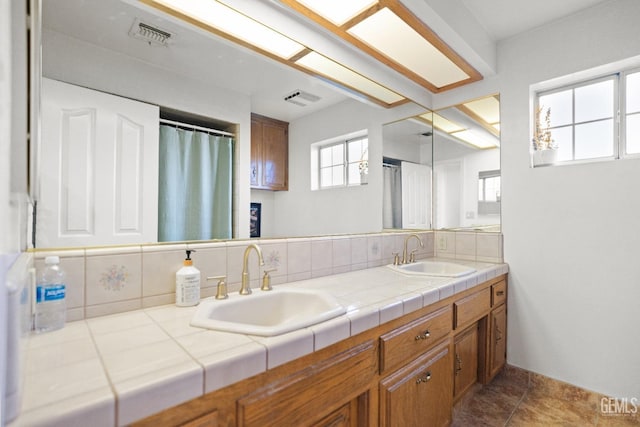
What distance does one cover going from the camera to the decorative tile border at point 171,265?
3.06 ft

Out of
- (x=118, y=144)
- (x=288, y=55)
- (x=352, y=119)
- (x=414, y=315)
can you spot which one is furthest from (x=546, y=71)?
(x=118, y=144)

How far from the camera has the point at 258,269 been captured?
1.33m

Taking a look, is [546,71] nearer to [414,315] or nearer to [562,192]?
[562,192]

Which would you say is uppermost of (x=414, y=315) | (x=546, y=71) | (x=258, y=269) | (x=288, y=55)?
(x=546, y=71)

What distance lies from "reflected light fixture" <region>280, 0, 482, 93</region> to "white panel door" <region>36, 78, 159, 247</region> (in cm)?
91

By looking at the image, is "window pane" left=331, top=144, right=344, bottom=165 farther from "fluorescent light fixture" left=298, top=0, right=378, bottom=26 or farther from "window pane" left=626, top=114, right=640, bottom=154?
"window pane" left=626, top=114, right=640, bottom=154

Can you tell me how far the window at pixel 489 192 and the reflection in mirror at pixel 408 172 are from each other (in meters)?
→ 0.38

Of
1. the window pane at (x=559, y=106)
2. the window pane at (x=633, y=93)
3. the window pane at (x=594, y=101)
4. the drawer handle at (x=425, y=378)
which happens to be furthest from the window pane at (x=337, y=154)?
the window pane at (x=633, y=93)

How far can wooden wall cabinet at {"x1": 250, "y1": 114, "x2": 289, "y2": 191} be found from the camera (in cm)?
137

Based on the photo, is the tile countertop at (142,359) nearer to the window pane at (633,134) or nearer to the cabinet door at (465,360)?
the cabinet door at (465,360)

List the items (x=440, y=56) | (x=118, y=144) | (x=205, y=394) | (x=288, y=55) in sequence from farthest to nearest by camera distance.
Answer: (x=440, y=56), (x=288, y=55), (x=118, y=144), (x=205, y=394)

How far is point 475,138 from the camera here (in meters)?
2.30

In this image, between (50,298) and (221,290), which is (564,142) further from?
(50,298)

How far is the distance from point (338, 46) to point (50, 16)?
1296mm
